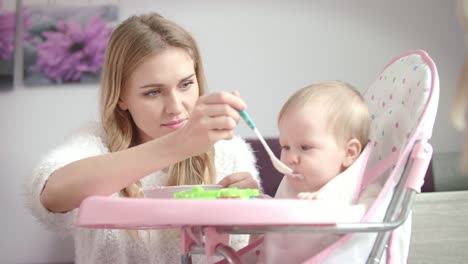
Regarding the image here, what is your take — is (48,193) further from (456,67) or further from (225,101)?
(456,67)

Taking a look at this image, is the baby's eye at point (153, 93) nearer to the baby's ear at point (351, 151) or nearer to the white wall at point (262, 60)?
the baby's ear at point (351, 151)

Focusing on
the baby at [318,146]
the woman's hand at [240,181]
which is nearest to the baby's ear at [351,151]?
the baby at [318,146]

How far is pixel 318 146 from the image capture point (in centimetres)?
109

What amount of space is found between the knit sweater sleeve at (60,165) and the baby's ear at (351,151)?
0.59 metres

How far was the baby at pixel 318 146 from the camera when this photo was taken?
1.08 m

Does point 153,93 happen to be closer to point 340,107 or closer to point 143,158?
A: point 143,158

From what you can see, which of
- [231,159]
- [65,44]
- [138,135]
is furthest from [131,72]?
[65,44]

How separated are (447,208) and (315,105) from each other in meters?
1.14

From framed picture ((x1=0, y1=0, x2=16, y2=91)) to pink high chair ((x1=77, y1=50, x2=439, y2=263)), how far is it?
4.82 ft

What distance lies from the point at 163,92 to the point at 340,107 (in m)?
0.49

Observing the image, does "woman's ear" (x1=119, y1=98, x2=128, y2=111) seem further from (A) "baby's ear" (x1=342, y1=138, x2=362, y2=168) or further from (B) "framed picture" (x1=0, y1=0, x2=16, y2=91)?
(B) "framed picture" (x1=0, y1=0, x2=16, y2=91)

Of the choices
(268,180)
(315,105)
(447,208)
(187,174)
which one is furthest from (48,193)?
(447,208)

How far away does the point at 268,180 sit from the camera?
91.4 inches

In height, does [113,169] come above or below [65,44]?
below
